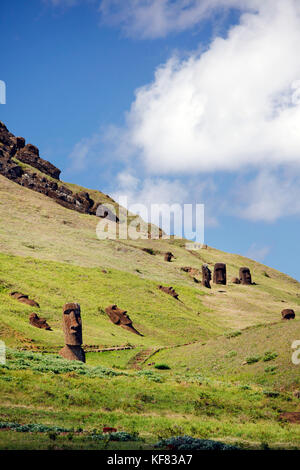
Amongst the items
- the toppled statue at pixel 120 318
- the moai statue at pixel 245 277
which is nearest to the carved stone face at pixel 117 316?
the toppled statue at pixel 120 318

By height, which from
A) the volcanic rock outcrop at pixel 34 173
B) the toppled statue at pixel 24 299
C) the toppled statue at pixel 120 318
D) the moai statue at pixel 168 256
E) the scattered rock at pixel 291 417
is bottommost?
the scattered rock at pixel 291 417

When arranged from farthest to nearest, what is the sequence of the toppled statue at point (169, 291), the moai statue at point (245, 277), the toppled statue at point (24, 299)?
1. the moai statue at point (245, 277)
2. the toppled statue at point (169, 291)
3. the toppled statue at point (24, 299)

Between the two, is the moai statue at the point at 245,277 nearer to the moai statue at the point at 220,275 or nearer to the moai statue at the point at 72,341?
the moai statue at the point at 220,275

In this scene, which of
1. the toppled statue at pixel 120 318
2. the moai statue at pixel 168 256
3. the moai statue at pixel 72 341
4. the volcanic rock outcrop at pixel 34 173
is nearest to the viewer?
the moai statue at pixel 72 341

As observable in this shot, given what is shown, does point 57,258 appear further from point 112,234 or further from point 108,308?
point 112,234

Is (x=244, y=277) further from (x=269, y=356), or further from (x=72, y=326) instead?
(x=72, y=326)

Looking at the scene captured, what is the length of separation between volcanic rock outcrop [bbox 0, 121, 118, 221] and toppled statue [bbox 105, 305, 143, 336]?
83145 mm

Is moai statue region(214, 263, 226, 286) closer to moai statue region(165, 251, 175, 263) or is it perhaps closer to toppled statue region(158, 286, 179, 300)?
moai statue region(165, 251, 175, 263)

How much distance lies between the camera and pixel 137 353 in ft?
145

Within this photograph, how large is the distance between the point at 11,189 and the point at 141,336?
7675cm

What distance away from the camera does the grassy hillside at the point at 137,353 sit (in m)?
20.5

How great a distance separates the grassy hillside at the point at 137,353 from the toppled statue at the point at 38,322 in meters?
1.18

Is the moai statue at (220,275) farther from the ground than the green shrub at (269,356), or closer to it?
farther from the ground

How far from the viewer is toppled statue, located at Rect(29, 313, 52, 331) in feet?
153
